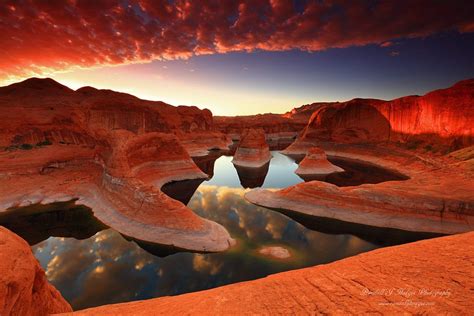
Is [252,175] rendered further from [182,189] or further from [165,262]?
[165,262]

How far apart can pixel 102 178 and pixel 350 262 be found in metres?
21.4

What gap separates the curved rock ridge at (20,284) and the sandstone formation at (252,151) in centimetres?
3383

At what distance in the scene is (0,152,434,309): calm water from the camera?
10672mm

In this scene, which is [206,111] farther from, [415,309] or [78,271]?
[415,309]

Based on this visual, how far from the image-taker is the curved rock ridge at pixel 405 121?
3303cm

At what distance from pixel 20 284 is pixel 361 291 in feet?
20.9

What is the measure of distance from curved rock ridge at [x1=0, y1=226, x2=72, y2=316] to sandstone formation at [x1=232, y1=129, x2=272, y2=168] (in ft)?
111

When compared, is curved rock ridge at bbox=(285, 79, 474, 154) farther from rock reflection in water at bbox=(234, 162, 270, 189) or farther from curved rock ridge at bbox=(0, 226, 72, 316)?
curved rock ridge at bbox=(0, 226, 72, 316)

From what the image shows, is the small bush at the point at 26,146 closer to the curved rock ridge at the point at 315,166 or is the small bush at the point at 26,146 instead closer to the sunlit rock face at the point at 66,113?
the sunlit rock face at the point at 66,113

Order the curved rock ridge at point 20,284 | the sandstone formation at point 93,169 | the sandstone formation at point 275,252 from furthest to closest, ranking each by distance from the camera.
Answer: the sandstone formation at point 93,169 → the sandstone formation at point 275,252 → the curved rock ridge at point 20,284

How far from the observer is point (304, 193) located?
19469 millimetres

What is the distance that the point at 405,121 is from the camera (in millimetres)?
43125

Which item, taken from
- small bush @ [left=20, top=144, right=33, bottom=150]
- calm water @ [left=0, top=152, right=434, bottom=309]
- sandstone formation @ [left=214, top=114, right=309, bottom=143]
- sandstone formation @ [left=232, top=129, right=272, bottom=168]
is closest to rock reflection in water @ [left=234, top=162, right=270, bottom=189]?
sandstone formation @ [left=232, top=129, right=272, bottom=168]

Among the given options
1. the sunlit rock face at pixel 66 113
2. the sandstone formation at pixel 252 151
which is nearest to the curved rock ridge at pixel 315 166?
the sandstone formation at pixel 252 151
